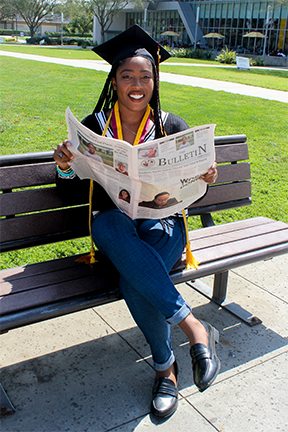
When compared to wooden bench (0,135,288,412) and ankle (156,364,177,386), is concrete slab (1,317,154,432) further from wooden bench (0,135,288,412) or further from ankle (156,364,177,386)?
wooden bench (0,135,288,412)

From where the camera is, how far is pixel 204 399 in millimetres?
2336

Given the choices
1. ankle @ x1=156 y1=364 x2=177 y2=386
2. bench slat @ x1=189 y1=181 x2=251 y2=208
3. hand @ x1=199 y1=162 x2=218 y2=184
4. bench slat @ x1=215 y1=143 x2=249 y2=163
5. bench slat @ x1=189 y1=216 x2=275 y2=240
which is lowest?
ankle @ x1=156 y1=364 x2=177 y2=386

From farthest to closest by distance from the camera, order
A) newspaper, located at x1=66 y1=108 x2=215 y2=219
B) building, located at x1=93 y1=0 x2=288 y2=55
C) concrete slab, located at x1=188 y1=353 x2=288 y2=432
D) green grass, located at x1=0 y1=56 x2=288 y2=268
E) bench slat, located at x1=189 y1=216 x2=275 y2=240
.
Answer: building, located at x1=93 y1=0 x2=288 y2=55
green grass, located at x1=0 y1=56 x2=288 y2=268
bench slat, located at x1=189 y1=216 x2=275 y2=240
concrete slab, located at x1=188 y1=353 x2=288 y2=432
newspaper, located at x1=66 y1=108 x2=215 y2=219

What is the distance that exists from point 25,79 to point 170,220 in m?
11.0

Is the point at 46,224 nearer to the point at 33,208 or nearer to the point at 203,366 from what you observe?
the point at 33,208

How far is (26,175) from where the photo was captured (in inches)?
101

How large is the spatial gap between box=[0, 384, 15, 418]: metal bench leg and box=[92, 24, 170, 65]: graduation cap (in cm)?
181

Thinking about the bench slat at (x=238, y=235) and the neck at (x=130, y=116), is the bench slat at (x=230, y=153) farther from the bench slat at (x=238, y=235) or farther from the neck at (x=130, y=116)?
the neck at (x=130, y=116)

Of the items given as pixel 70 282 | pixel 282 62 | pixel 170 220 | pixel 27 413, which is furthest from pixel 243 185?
pixel 282 62

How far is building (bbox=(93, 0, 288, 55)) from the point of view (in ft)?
123

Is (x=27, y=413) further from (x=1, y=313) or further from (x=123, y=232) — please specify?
(x=123, y=232)

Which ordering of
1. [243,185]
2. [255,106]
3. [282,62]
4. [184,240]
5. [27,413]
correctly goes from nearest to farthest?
[27,413] → [184,240] → [243,185] → [255,106] → [282,62]

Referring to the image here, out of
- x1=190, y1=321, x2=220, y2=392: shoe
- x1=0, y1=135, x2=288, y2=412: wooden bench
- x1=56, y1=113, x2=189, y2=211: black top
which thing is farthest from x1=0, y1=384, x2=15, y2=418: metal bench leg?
x1=56, y1=113, x2=189, y2=211: black top

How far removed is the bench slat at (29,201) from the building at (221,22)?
1368 inches
